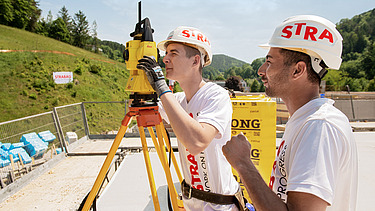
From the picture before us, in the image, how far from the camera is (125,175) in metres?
4.54

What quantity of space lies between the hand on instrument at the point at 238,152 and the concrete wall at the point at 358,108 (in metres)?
13.9

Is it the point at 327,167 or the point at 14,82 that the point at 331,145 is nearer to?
the point at 327,167

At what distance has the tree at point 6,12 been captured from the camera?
6150 cm

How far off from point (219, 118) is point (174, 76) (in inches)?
21.2

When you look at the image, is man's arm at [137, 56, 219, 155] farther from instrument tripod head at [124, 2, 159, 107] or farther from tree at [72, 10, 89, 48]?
tree at [72, 10, 89, 48]

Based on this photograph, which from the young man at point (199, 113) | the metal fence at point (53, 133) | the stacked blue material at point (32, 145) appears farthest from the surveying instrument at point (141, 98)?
the stacked blue material at point (32, 145)

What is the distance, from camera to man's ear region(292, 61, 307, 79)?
1.04 meters

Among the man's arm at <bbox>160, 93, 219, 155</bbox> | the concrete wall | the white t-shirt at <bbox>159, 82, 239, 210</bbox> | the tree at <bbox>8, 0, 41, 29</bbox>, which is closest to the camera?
the man's arm at <bbox>160, 93, 219, 155</bbox>

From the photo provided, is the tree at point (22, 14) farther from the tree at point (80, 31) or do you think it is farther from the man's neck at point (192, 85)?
the man's neck at point (192, 85)

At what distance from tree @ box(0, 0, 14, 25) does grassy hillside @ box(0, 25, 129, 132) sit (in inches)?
319

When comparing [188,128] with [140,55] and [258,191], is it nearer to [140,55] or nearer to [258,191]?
[258,191]

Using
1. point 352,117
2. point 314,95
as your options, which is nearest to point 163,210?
point 314,95

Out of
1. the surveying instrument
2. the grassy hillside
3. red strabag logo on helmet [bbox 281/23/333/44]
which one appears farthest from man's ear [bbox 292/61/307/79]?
the grassy hillside

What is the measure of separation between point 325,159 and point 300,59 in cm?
47
